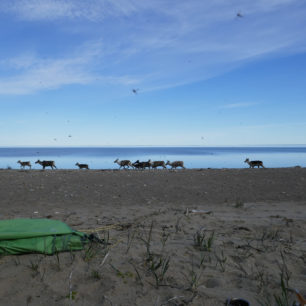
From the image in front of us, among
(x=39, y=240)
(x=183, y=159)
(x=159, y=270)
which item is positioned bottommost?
(x=159, y=270)

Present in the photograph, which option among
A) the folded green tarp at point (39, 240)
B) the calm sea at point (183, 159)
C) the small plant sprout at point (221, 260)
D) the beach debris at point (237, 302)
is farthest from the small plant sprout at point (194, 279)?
the calm sea at point (183, 159)

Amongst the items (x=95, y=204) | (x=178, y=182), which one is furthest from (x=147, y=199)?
(x=178, y=182)

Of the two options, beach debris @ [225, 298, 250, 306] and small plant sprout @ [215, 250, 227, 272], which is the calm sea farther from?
beach debris @ [225, 298, 250, 306]

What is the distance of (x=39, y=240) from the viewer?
406 cm

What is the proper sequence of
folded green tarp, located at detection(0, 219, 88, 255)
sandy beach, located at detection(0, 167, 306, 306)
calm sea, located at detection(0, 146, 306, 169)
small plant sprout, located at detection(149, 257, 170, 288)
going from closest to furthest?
sandy beach, located at detection(0, 167, 306, 306) → small plant sprout, located at detection(149, 257, 170, 288) → folded green tarp, located at detection(0, 219, 88, 255) → calm sea, located at detection(0, 146, 306, 169)

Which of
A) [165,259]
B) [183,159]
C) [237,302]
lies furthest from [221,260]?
[183,159]

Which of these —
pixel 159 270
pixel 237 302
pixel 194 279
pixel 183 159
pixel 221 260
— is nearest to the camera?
pixel 237 302

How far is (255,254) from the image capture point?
4258 millimetres

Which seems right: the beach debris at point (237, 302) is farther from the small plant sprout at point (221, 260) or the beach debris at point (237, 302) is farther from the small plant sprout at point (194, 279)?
the small plant sprout at point (221, 260)

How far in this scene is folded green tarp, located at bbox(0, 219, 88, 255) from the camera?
3979 millimetres

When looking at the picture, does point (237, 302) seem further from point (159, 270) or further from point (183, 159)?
point (183, 159)

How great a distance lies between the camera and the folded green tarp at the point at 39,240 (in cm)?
398

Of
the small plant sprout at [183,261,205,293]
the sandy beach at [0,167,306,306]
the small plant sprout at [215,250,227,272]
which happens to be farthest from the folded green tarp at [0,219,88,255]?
the small plant sprout at [215,250,227,272]

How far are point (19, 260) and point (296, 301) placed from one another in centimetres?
324
